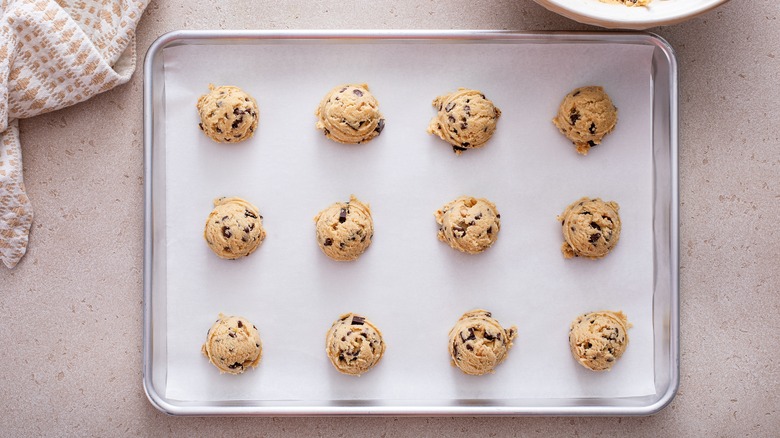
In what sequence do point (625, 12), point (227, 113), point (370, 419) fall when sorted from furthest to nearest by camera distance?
point (370, 419)
point (227, 113)
point (625, 12)

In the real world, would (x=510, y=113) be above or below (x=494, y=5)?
below

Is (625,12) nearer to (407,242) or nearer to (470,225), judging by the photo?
(470,225)

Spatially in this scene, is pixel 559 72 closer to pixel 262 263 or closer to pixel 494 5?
pixel 494 5

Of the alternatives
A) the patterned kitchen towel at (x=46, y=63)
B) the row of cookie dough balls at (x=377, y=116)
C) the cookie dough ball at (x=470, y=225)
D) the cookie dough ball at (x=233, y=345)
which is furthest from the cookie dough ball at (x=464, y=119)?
the patterned kitchen towel at (x=46, y=63)

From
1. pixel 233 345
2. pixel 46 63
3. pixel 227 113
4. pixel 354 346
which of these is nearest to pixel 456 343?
pixel 354 346

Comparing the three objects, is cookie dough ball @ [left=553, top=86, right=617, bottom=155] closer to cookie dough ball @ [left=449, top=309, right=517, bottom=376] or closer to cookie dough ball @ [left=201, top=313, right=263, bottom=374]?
cookie dough ball @ [left=449, top=309, right=517, bottom=376]

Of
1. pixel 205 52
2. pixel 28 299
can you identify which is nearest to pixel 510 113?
pixel 205 52
